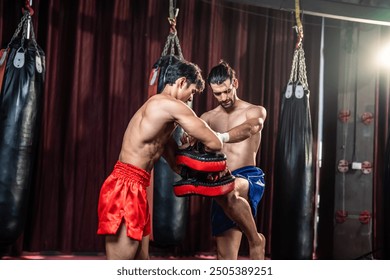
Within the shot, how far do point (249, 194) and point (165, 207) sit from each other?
48cm

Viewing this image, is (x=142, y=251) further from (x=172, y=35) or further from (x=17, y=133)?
(x=172, y=35)

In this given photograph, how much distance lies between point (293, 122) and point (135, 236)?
144cm

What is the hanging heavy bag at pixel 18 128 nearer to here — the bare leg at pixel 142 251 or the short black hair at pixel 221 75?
the bare leg at pixel 142 251

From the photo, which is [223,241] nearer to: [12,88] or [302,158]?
[302,158]

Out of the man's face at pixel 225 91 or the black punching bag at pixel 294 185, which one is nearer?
the man's face at pixel 225 91

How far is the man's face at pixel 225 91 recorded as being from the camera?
2617mm

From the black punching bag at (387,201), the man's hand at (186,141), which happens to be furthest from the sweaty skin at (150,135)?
the black punching bag at (387,201)

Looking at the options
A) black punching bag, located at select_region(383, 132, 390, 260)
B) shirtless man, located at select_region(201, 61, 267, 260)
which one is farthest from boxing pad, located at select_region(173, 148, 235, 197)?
black punching bag, located at select_region(383, 132, 390, 260)

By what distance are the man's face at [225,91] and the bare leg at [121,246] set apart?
0.93 meters

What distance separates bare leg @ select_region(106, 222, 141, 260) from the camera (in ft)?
6.68

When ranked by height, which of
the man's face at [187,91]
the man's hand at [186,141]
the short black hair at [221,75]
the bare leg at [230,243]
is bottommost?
the bare leg at [230,243]

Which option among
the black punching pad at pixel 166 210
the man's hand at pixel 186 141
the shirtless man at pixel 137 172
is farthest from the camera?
the black punching pad at pixel 166 210

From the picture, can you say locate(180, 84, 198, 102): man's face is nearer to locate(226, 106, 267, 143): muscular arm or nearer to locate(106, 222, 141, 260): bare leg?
locate(226, 106, 267, 143): muscular arm

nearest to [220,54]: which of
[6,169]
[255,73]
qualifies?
[255,73]
